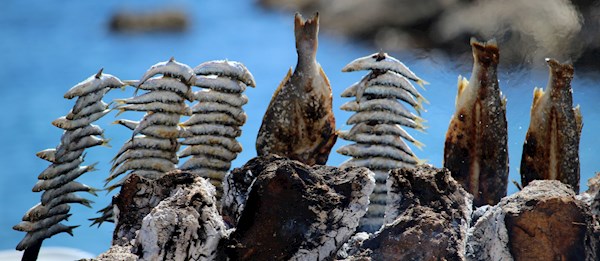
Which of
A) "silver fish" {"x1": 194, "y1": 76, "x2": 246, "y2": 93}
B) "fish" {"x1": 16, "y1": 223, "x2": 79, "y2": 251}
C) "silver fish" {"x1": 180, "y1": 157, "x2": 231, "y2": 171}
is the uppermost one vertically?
"silver fish" {"x1": 194, "y1": 76, "x2": 246, "y2": 93}

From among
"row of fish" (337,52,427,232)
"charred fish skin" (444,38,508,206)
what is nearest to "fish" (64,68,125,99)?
"row of fish" (337,52,427,232)

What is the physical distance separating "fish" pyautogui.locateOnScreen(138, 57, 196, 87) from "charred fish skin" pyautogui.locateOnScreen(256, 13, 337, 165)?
550 millimetres

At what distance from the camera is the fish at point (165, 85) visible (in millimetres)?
5477

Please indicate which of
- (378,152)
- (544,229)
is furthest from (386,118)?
(544,229)

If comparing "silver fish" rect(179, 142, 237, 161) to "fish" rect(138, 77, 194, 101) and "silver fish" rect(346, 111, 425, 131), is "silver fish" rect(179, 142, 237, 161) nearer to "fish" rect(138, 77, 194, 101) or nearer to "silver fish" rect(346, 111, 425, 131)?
"fish" rect(138, 77, 194, 101)

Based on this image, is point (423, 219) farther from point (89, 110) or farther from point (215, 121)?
point (89, 110)

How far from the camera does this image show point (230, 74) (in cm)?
560

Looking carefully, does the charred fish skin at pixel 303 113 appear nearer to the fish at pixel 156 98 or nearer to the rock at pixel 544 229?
the fish at pixel 156 98

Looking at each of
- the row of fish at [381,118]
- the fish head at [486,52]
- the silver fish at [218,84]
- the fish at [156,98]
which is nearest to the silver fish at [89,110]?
the fish at [156,98]

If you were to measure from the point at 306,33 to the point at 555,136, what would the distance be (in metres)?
1.66

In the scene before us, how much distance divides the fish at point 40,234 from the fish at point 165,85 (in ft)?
3.33

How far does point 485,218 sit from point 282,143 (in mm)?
2292

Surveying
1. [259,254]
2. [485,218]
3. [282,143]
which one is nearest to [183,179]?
[259,254]

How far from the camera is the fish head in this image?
5.19 metres
